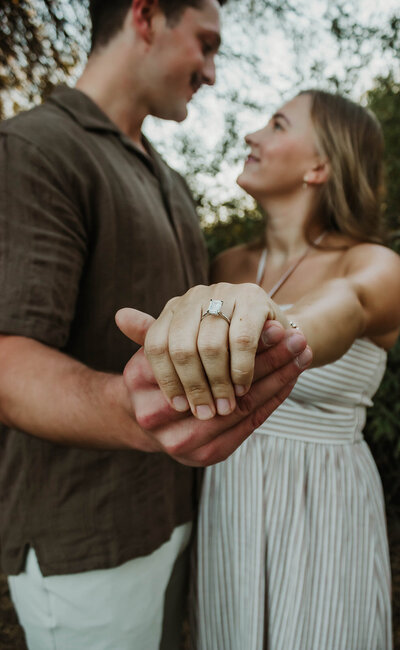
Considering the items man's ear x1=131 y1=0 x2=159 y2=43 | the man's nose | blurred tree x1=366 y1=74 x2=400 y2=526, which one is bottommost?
blurred tree x1=366 y1=74 x2=400 y2=526

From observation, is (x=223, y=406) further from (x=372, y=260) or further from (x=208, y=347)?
(x=372, y=260)

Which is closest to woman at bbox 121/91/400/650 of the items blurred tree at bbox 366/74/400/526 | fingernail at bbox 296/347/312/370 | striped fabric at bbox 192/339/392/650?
striped fabric at bbox 192/339/392/650

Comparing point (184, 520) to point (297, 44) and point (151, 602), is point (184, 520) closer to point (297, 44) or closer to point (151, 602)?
point (151, 602)

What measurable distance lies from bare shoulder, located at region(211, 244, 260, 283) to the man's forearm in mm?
1219

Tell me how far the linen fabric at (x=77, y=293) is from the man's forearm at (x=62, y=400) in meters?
0.08

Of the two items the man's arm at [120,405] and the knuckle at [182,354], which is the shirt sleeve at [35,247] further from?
the knuckle at [182,354]

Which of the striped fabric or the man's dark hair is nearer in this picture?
the striped fabric

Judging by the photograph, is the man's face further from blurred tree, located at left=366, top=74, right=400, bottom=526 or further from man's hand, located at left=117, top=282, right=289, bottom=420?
blurred tree, located at left=366, top=74, right=400, bottom=526

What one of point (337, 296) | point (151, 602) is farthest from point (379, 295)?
point (151, 602)

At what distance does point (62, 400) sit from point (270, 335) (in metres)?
0.44

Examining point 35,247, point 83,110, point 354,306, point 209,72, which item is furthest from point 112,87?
point 354,306

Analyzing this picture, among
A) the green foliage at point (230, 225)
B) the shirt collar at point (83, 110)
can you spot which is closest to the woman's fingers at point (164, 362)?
the shirt collar at point (83, 110)

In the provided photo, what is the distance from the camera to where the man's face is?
176 centimetres

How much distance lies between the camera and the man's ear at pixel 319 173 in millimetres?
2047
